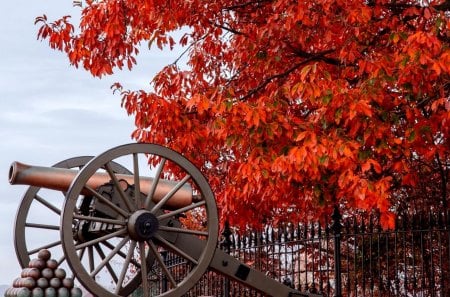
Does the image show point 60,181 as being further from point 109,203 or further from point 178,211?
point 178,211

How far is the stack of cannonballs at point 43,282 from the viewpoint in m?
9.56

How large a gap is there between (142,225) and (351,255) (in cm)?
914

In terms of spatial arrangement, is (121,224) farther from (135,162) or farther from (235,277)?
(235,277)

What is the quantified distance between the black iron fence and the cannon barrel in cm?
237

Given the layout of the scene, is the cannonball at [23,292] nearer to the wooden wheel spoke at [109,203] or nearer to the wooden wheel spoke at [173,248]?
the wooden wheel spoke at [109,203]

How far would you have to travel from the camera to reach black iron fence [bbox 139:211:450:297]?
1272 centimetres

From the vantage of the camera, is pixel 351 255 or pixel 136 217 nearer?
pixel 136 217

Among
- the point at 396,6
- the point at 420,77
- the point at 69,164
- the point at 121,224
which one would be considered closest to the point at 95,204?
the point at 121,224

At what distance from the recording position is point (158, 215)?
391 inches

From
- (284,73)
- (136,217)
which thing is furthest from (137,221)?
(284,73)

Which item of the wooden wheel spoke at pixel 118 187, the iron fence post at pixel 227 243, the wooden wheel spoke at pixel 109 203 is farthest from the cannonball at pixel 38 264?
the iron fence post at pixel 227 243

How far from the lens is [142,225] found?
9.61m

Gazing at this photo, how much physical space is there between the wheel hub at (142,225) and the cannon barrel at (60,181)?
0.55m

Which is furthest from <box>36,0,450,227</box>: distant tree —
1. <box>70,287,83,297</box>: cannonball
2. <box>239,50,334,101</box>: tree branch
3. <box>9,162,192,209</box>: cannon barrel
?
<box>70,287,83,297</box>: cannonball
